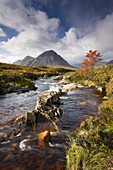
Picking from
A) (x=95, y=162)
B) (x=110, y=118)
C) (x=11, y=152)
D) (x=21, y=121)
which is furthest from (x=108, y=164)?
(x=21, y=121)

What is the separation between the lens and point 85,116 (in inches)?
674

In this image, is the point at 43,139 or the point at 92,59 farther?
→ the point at 92,59

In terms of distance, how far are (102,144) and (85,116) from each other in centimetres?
977

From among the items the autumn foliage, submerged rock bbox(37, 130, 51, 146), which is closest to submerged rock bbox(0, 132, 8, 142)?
submerged rock bbox(37, 130, 51, 146)

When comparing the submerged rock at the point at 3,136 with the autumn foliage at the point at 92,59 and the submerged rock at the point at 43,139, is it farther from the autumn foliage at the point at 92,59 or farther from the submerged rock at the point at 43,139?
the autumn foliage at the point at 92,59

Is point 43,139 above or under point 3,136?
above

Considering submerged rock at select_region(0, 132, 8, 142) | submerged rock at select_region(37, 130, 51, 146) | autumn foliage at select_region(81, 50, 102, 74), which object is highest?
autumn foliage at select_region(81, 50, 102, 74)

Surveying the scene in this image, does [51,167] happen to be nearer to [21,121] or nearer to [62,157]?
[62,157]

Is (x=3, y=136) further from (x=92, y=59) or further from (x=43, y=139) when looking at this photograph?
(x=92, y=59)

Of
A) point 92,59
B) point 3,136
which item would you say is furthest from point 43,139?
point 92,59

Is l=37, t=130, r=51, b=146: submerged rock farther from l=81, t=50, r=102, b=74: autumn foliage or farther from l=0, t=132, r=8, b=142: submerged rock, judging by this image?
l=81, t=50, r=102, b=74: autumn foliage

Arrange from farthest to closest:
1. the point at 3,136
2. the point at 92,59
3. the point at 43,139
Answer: the point at 92,59
the point at 3,136
the point at 43,139

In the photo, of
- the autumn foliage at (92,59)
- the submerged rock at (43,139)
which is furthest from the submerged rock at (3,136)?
the autumn foliage at (92,59)

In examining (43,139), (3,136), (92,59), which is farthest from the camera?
(92,59)
